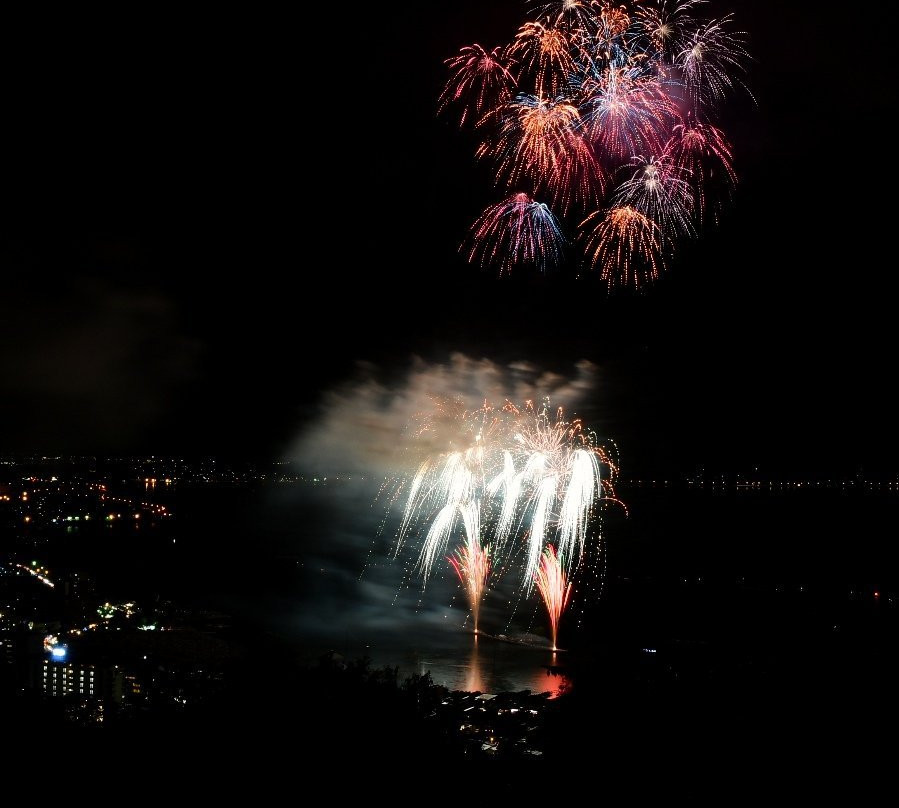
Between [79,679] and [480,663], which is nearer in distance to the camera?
[79,679]

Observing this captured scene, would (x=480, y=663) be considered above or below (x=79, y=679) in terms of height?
below

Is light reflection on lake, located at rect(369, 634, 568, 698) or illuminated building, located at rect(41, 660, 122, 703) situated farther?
light reflection on lake, located at rect(369, 634, 568, 698)

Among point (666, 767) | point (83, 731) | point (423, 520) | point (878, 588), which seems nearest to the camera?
point (666, 767)

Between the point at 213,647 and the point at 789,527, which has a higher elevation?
the point at 789,527

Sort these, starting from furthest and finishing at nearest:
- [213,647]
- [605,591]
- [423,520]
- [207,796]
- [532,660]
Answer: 1. [423,520]
2. [605,591]
3. [532,660]
4. [213,647]
5. [207,796]

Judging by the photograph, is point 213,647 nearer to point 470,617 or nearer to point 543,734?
point 543,734

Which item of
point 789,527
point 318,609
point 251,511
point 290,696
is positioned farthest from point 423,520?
point 290,696

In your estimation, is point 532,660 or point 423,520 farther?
point 423,520

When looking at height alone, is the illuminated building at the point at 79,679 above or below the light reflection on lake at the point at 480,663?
above

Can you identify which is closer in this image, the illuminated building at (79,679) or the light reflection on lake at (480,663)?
the illuminated building at (79,679)

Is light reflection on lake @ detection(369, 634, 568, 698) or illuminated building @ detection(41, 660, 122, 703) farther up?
illuminated building @ detection(41, 660, 122, 703)
